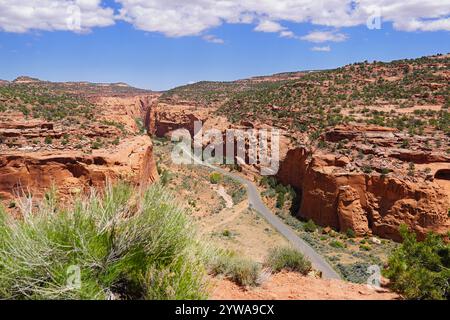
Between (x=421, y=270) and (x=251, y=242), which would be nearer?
(x=421, y=270)

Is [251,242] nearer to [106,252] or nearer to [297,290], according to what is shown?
[297,290]

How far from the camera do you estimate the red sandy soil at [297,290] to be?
293 inches

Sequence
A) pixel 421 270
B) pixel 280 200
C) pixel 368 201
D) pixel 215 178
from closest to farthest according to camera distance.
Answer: pixel 421 270, pixel 368 201, pixel 280 200, pixel 215 178

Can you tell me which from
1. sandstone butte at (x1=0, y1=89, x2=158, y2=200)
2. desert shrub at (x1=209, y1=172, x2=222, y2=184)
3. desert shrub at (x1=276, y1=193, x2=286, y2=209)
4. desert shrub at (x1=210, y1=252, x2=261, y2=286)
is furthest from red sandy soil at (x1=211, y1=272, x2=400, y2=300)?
desert shrub at (x1=209, y1=172, x2=222, y2=184)

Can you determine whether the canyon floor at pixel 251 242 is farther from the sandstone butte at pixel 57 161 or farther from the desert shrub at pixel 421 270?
the sandstone butte at pixel 57 161

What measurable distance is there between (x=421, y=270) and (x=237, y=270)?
14.5 ft

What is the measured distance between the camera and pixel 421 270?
28.9 feet

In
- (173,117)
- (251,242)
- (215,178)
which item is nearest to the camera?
(251,242)

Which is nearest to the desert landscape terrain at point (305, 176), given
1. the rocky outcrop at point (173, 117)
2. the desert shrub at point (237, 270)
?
the desert shrub at point (237, 270)

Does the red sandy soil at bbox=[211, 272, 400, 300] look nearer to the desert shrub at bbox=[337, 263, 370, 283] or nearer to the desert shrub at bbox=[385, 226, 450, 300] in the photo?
the desert shrub at bbox=[385, 226, 450, 300]

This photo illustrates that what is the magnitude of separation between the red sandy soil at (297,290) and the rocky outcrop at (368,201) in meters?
15.9

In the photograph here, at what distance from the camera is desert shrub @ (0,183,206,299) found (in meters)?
5.12

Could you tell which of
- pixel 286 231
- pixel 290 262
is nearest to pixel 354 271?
pixel 286 231
